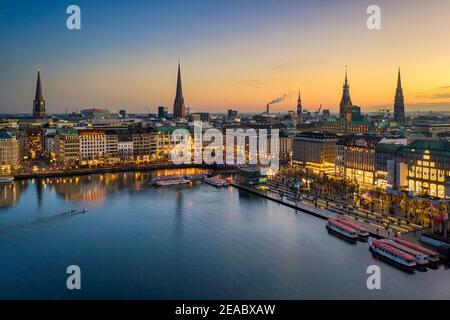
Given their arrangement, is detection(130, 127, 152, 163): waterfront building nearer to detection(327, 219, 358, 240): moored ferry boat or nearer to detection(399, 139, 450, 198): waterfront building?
detection(399, 139, 450, 198): waterfront building

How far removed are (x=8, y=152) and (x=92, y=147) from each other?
4926 mm

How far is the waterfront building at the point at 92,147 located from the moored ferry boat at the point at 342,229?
1895 centimetres

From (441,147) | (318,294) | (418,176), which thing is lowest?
(318,294)

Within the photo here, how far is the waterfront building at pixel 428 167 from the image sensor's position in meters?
15.4

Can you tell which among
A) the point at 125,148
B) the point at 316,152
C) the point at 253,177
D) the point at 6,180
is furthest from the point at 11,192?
the point at 316,152

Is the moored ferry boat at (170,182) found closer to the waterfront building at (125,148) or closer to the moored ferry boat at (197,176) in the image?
the moored ferry boat at (197,176)

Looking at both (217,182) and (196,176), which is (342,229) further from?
(196,176)

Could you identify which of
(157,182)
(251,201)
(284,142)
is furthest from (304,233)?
(284,142)

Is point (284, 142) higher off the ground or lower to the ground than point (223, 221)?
higher

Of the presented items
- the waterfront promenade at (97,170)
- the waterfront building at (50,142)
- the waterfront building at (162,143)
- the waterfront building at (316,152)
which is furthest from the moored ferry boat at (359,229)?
the waterfront building at (50,142)

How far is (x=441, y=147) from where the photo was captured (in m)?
15.9

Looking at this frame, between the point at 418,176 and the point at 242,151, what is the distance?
17017mm

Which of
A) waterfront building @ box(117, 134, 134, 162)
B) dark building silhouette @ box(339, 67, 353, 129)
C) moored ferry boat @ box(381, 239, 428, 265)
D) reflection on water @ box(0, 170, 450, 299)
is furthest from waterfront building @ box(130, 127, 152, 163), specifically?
moored ferry boat @ box(381, 239, 428, 265)

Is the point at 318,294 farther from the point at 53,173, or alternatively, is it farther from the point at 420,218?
the point at 53,173
